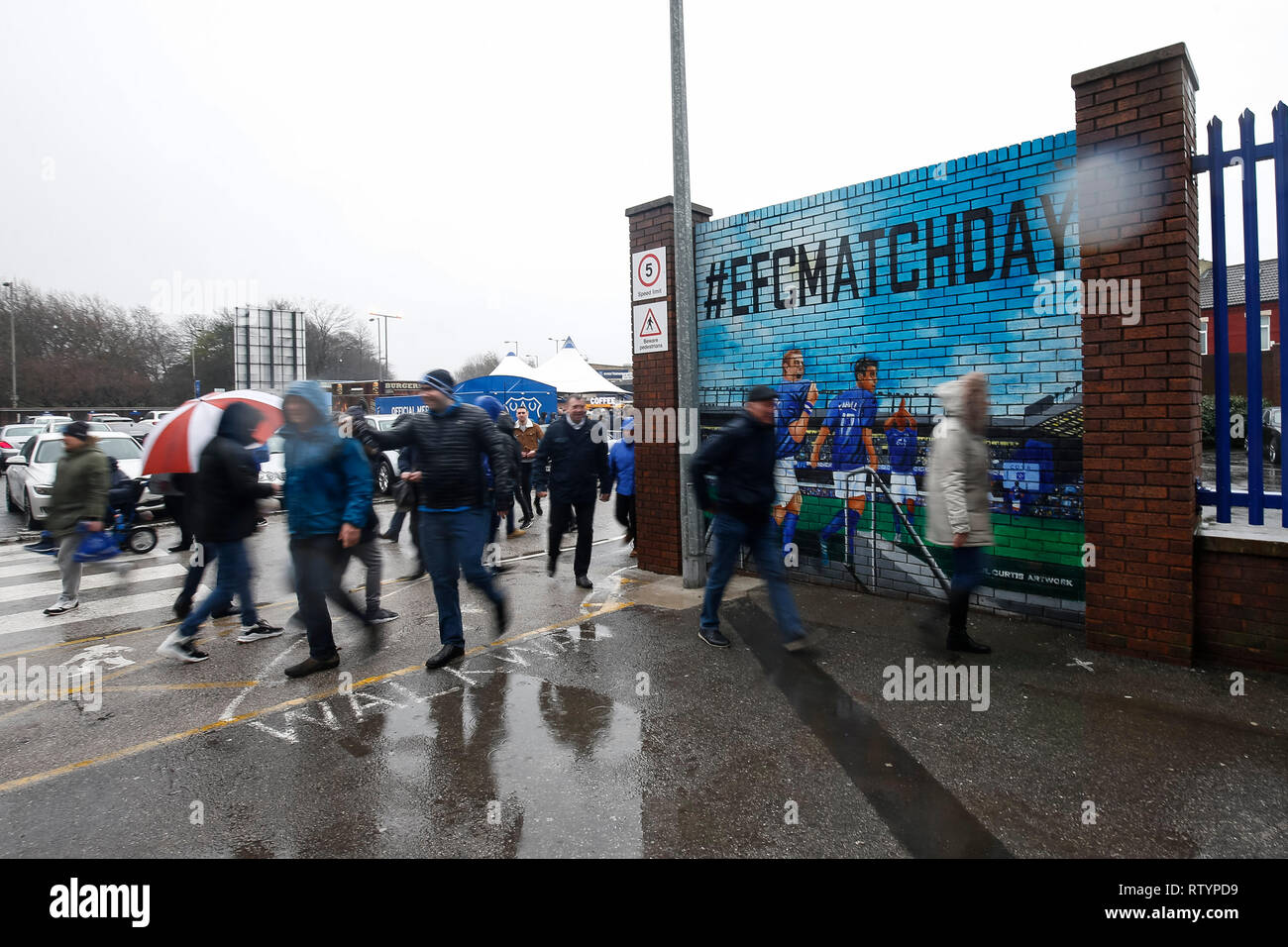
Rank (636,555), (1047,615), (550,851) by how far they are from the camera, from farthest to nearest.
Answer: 1. (636,555)
2. (1047,615)
3. (550,851)

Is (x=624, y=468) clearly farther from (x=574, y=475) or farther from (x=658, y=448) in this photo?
(x=574, y=475)

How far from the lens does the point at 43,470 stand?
11.9 m

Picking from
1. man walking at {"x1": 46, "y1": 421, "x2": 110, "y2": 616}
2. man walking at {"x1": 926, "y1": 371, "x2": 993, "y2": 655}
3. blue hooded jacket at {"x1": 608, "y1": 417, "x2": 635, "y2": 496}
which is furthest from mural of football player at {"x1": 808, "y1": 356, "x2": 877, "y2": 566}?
man walking at {"x1": 46, "y1": 421, "x2": 110, "y2": 616}

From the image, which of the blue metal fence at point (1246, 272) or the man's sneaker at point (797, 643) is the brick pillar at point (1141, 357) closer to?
the blue metal fence at point (1246, 272)

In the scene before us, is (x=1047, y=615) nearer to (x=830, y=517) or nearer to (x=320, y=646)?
(x=830, y=517)

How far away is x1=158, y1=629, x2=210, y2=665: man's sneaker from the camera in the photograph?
5.38 meters

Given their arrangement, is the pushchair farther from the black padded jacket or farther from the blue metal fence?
the blue metal fence

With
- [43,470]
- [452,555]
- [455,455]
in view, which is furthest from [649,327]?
[43,470]

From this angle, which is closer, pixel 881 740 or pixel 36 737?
pixel 881 740

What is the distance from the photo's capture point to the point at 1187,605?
15.3ft

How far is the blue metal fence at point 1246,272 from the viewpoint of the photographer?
4.55m

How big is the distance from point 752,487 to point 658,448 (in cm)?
272
